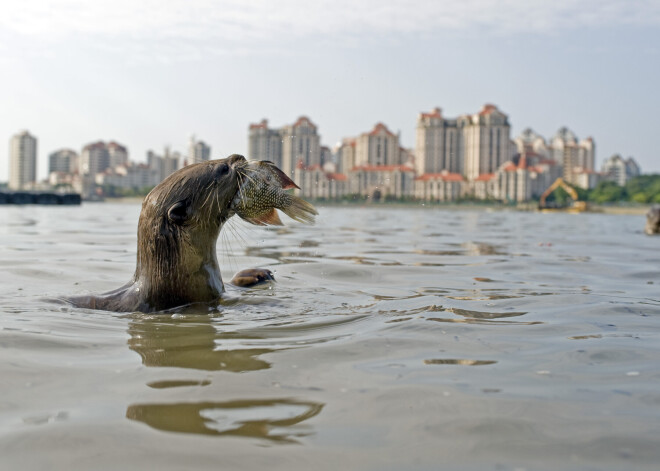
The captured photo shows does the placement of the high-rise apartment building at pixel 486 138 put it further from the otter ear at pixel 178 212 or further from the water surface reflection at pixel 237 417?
the water surface reflection at pixel 237 417

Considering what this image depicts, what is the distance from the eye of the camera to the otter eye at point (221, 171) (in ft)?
14.6

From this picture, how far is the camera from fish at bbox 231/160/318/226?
439cm

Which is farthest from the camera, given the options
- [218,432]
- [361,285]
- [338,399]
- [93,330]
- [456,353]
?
[361,285]

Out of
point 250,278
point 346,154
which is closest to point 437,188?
point 346,154

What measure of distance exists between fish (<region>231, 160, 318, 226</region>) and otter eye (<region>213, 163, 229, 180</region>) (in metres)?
0.10

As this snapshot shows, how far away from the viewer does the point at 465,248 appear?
12.4 meters

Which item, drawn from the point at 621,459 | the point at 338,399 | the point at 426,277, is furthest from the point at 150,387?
the point at 426,277

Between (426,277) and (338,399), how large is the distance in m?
4.78

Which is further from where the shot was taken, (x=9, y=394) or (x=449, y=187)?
(x=449, y=187)

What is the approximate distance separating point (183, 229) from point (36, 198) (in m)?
56.6

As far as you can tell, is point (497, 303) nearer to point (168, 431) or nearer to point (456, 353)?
point (456, 353)

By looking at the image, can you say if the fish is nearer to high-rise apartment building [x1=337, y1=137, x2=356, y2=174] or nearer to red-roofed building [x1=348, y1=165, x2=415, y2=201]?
red-roofed building [x1=348, y1=165, x2=415, y2=201]

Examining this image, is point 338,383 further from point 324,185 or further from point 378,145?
point 378,145

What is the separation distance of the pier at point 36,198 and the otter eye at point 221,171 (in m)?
51.8
